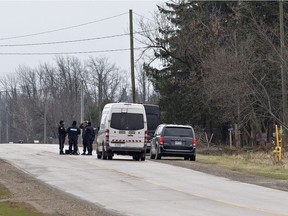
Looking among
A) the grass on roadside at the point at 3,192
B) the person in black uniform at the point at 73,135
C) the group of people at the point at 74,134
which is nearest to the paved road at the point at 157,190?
the grass on roadside at the point at 3,192

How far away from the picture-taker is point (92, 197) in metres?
18.8

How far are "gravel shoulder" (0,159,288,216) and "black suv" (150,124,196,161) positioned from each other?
397cm

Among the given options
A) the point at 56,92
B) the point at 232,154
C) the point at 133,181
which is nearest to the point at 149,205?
the point at 133,181

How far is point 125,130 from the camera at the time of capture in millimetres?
35000

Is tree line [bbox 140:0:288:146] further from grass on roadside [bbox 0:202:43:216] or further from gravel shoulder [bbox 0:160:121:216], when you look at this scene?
grass on roadside [bbox 0:202:43:216]

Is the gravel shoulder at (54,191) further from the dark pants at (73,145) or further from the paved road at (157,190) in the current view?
the dark pants at (73,145)

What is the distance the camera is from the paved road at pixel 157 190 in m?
16.3

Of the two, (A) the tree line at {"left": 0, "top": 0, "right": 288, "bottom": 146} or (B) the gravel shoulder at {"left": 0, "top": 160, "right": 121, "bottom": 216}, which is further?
(A) the tree line at {"left": 0, "top": 0, "right": 288, "bottom": 146}

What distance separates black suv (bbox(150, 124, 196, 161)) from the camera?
35875mm

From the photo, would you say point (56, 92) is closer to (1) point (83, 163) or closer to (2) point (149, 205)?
(1) point (83, 163)

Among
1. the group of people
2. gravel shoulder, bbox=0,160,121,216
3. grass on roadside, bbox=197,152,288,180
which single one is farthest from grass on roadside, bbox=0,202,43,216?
the group of people

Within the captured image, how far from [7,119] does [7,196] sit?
121 meters

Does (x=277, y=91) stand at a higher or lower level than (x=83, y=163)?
higher

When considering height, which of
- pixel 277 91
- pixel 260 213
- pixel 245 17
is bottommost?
pixel 260 213
